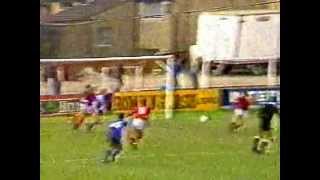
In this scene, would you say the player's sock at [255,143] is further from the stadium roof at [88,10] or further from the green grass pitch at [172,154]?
the stadium roof at [88,10]

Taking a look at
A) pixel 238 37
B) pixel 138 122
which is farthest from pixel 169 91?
pixel 238 37

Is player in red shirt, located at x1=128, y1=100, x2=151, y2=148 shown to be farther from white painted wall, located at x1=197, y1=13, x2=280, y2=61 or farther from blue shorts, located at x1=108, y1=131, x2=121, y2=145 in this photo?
white painted wall, located at x1=197, y1=13, x2=280, y2=61

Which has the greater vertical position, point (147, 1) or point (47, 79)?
point (147, 1)

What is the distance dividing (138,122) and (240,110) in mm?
283

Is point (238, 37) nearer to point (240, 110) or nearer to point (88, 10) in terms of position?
point (240, 110)

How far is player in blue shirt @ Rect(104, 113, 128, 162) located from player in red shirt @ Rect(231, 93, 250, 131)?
0.30m

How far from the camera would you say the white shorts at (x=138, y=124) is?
198 cm

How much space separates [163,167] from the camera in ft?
6.48

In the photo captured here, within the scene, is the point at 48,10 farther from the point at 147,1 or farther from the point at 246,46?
the point at 246,46

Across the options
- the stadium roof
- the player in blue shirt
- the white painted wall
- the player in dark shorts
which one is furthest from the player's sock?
the stadium roof

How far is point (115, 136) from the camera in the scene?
6.49 ft
